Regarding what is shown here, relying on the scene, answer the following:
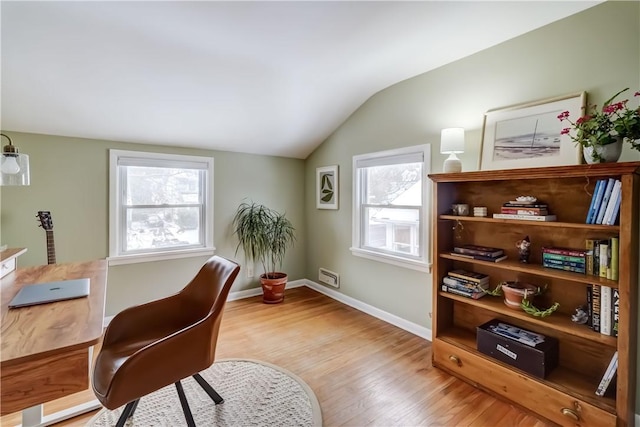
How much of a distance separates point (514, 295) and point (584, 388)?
22.7 inches

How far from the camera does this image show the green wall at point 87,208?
8.77ft

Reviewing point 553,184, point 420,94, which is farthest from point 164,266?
point 553,184

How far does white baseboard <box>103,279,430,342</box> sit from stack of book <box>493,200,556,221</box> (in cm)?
135

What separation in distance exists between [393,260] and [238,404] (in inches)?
73.8

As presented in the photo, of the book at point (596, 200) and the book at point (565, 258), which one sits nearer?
the book at point (596, 200)

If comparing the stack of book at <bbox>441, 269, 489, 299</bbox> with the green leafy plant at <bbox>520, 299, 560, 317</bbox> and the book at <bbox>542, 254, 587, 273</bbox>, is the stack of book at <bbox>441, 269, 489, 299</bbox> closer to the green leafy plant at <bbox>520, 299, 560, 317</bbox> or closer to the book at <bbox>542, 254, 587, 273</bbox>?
the green leafy plant at <bbox>520, 299, 560, 317</bbox>

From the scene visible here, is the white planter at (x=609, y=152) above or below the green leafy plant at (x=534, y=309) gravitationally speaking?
above

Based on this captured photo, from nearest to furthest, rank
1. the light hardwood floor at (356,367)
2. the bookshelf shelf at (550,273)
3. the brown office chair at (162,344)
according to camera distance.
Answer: the brown office chair at (162,344) → the bookshelf shelf at (550,273) → the light hardwood floor at (356,367)

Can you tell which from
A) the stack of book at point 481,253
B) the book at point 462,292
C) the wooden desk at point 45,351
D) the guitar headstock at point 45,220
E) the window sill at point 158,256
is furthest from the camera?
the window sill at point 158,256

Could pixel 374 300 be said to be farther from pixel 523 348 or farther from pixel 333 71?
pixel 333 71

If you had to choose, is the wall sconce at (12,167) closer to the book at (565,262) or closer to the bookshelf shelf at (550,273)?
the bookshelf shelf at (550,273)

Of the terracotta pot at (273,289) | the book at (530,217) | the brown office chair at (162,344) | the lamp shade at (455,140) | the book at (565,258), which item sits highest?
the lamp shade at (455,140)

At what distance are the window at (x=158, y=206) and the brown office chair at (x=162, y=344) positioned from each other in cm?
164

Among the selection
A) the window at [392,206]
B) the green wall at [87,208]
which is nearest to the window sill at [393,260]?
the window at [392,206]
